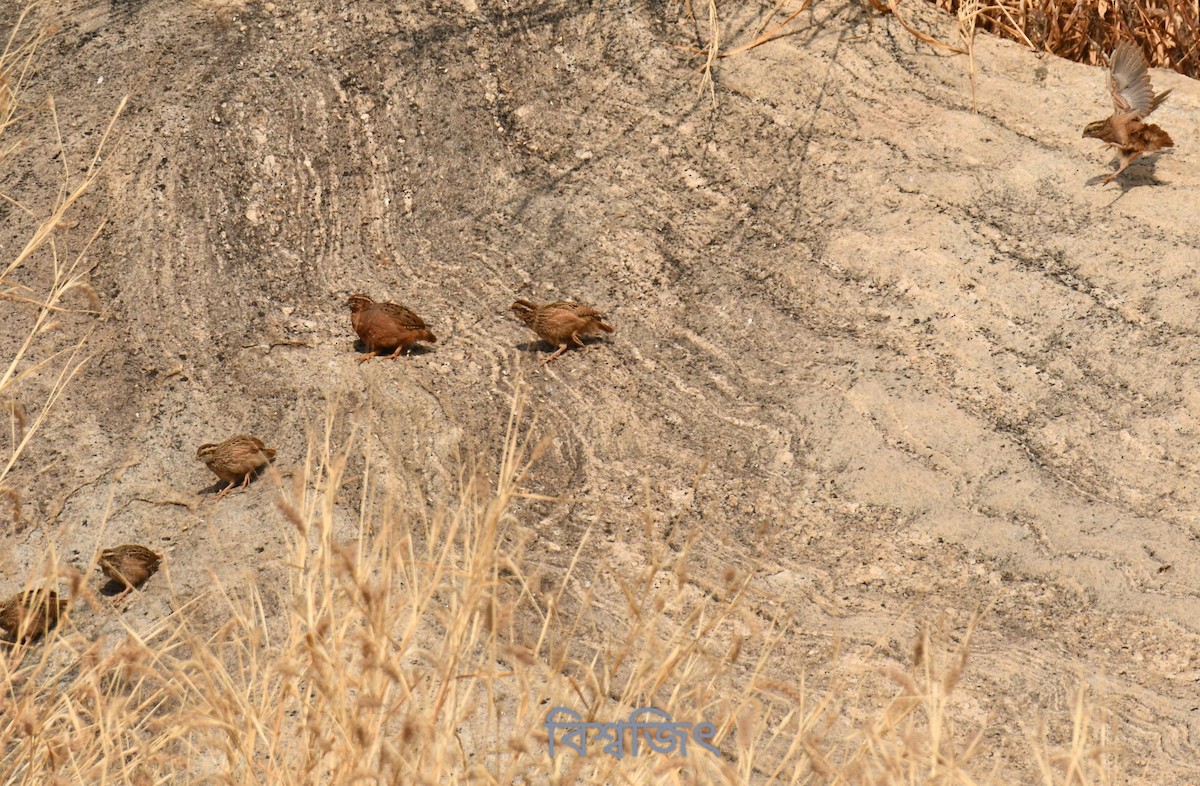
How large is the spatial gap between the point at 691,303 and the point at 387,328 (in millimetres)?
1261

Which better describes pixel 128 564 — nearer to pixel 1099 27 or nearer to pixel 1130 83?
pixel 1130 83

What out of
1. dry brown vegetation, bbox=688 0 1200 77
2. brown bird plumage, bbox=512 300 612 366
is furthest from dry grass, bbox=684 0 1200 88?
brown bird plumage, bbox=512 300 612 366

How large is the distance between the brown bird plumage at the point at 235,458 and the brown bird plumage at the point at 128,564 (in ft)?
1.29

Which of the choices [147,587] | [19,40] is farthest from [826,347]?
[19,40]

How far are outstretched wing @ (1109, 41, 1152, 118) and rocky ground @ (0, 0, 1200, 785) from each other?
0.26 metres

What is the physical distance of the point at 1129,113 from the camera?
5125mm

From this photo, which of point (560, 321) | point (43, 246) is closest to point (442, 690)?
point (560, 321)

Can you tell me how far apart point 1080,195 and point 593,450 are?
2.30m

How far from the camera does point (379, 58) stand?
5.95 meters

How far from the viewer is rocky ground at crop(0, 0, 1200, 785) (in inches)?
169

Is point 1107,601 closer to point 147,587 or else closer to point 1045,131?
point 1045,131

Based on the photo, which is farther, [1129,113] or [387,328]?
[1129,113]

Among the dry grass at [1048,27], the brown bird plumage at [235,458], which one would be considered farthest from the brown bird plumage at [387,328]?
the dry grass at [1048,27]

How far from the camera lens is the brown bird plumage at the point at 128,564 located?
419 centimetres
